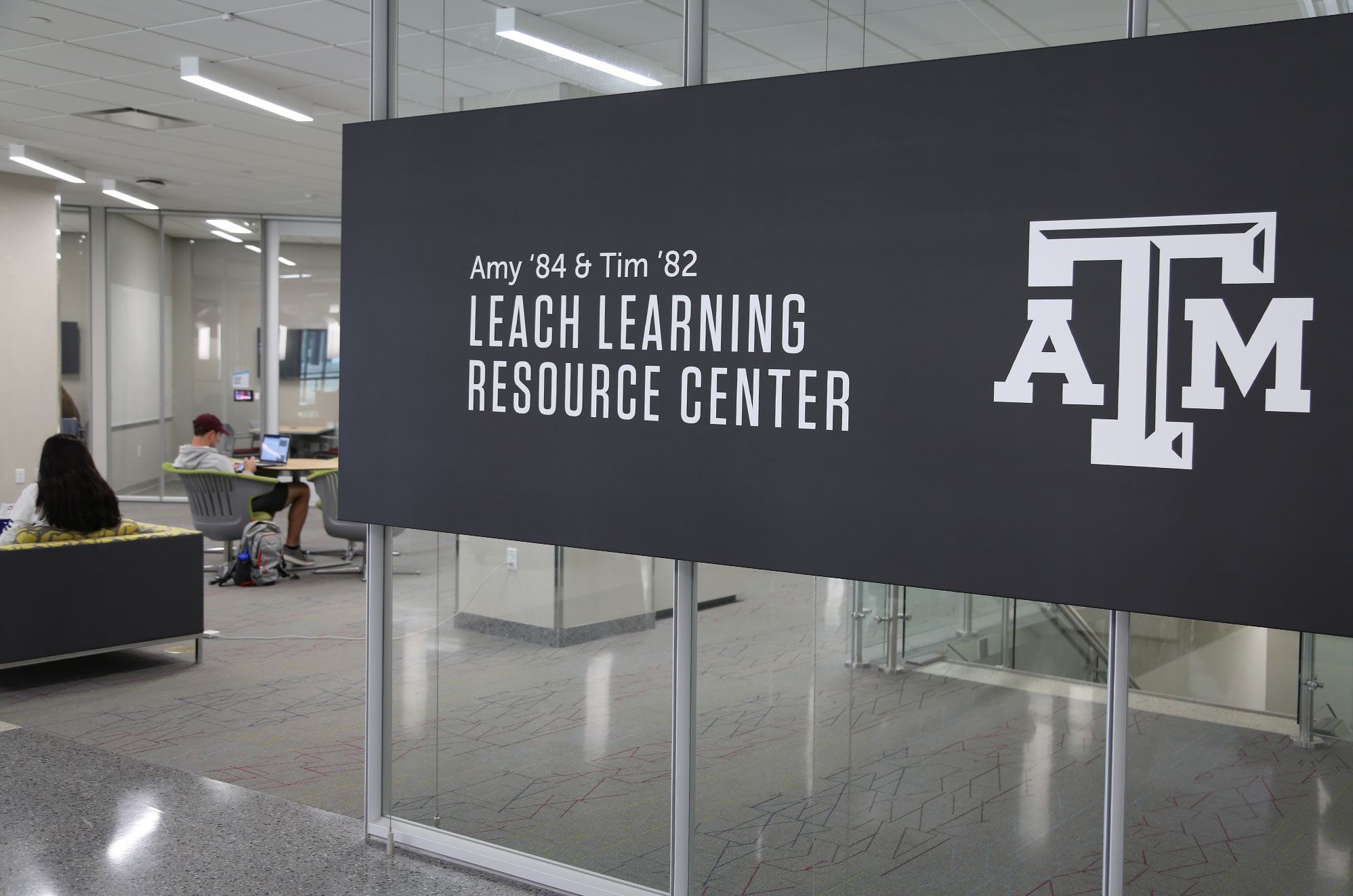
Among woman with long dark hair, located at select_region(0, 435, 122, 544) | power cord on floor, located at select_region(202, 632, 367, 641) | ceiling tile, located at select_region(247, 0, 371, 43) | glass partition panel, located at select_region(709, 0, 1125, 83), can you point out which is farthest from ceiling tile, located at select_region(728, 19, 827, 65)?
power cord on floor, located at select_region(202, 632, 367, 641)

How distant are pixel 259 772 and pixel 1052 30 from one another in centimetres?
402

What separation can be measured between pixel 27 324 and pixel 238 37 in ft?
19.1

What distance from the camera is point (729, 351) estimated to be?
2.99m

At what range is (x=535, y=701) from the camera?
348 centimetres

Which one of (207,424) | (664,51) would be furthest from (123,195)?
(664,51)

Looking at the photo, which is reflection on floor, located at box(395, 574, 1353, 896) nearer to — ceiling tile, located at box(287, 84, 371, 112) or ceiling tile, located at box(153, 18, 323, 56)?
ceiling tile, located at box(153, 18, 323, 56)

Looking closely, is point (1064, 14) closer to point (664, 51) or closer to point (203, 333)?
point (664, 51)

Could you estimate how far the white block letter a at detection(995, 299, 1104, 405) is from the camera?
2.53 m

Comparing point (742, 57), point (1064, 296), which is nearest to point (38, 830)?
point (742, 57)

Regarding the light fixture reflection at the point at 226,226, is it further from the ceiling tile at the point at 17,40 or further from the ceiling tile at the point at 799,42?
the ceiling tile at the point at 799,42

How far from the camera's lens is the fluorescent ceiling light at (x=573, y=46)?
3.21 m

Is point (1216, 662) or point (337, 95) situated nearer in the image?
point (1216, 662)

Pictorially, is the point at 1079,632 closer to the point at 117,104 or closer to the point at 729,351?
the point at 729,351

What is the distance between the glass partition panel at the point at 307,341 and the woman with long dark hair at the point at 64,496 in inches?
305
